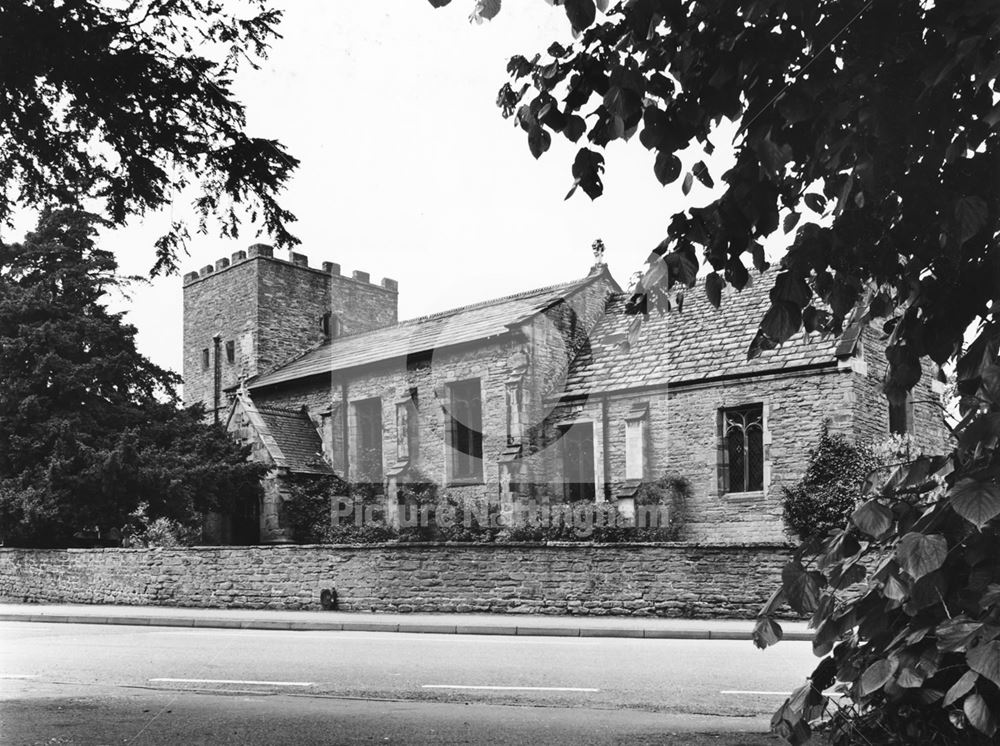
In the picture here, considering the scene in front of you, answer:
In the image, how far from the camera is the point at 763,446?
25.0m

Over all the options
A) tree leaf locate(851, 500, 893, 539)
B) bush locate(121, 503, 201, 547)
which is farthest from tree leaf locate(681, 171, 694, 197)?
bush locate(121, 503, 201, 547)

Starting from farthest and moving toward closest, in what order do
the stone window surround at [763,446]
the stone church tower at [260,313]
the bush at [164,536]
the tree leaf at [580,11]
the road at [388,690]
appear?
1. the stone church tower at [260,313]
2. the bush at [164,536]
3. the stone window surround at [763,446]
4. the road at [388,690]
5. the tree leaf at [580,11]

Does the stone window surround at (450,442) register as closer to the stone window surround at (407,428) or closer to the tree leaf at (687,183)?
the stone window surround at (407,428)

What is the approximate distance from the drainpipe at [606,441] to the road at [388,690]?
12.6 meters

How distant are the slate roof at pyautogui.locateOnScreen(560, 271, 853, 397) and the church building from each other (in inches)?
2.2

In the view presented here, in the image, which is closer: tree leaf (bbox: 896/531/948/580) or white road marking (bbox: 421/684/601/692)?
tree leaf (bbox: 896/531/948/580)

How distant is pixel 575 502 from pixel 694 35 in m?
23.2

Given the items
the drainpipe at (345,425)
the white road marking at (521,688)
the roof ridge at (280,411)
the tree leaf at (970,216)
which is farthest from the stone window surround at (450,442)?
the tree leaf at (970,216)

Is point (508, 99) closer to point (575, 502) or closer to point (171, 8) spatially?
point (171, 8)

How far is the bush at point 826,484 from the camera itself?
73.5 feet

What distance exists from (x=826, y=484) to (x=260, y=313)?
86.8ft

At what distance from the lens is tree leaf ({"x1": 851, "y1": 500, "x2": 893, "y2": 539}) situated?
351 cm

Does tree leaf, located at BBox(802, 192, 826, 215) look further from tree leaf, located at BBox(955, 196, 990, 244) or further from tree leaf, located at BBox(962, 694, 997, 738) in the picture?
tree leaf, located at BBox(962, 694, 997, 738)

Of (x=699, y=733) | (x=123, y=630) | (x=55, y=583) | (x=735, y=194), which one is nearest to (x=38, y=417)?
(x=55, y=583)
